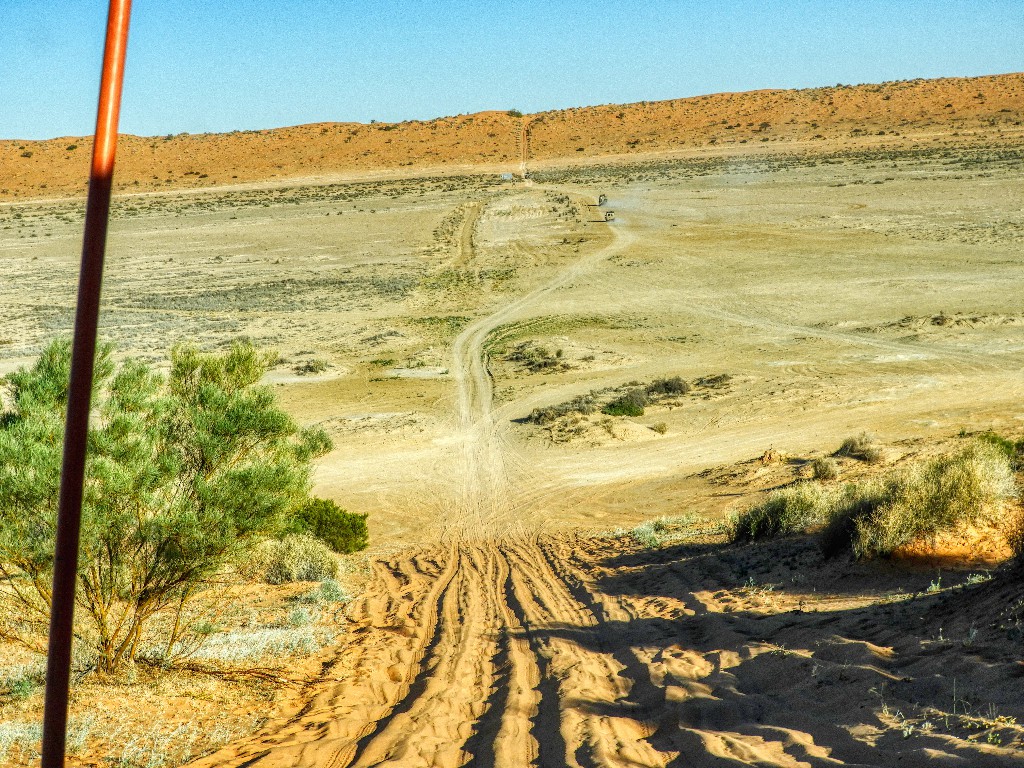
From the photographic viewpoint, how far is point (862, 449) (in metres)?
18.5

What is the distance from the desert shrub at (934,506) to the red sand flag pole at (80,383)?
1022 centimetres

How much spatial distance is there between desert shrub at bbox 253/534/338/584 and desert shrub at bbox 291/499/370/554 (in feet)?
4.94

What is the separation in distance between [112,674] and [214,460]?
245 cm

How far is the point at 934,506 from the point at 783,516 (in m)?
3.24

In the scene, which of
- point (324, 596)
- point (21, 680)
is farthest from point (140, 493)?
point (324, 596)

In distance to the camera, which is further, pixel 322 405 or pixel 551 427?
pixel 322 405

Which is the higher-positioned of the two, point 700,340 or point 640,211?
point 640,211

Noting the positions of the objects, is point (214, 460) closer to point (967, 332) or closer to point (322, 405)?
point (322, 405)

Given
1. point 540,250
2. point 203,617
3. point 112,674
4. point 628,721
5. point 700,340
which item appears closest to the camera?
point 628,721

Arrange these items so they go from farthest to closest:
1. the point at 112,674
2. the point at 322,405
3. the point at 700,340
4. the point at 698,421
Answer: the point at 700,340 → the point at 322,405 → the point at 698,421 → the point at 112,674

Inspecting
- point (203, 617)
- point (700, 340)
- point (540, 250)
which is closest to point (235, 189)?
point (540, 250)

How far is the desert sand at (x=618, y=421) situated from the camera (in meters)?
7.17

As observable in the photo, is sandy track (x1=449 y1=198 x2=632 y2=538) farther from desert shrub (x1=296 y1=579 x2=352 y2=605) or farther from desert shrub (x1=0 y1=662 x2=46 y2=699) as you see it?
desert shrub (x1=0 y1=662 x2=46 y2=699)

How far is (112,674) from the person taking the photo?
30.3ft
